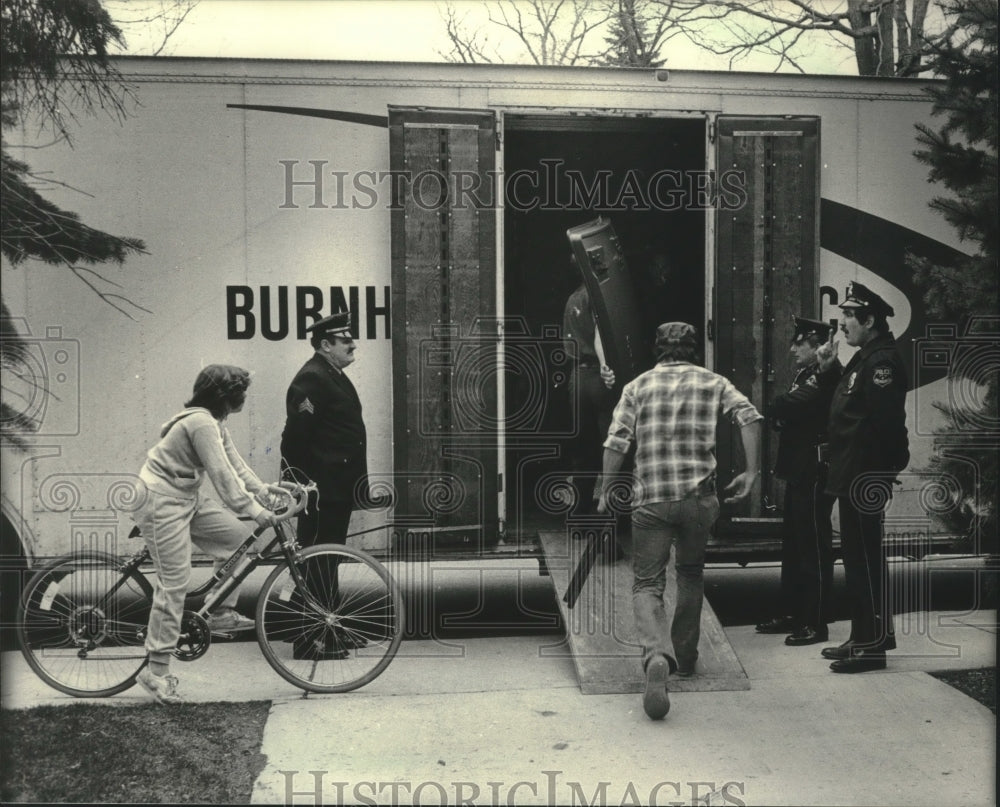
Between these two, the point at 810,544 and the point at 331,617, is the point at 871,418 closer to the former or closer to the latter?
the point at 810,544

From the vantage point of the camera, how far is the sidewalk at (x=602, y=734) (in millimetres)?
4137

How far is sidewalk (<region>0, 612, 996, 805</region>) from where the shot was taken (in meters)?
4.14

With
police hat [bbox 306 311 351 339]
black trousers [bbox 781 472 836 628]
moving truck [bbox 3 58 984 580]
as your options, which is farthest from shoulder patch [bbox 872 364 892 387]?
police hat [bbox 306 311 351 339]

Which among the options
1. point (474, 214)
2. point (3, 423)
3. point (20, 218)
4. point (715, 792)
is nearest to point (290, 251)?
point (474, 214)

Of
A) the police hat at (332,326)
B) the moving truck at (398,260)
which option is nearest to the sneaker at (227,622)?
the moving truck at (398,260)

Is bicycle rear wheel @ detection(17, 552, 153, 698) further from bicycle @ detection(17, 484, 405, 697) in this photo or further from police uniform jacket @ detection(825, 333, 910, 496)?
police uniform jacket @ detection(825, 333, 910, 496)

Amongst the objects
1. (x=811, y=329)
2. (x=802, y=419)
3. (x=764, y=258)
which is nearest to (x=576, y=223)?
(x=764, y=258)

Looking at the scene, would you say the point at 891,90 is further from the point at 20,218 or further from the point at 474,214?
the point at 20,218

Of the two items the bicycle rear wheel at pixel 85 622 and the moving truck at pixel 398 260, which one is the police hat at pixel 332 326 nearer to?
the moving truck at pixel 398 260

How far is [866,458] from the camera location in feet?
17.7

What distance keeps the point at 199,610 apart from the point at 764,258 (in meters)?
3.59

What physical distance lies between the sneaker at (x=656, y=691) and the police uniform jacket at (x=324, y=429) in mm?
1838

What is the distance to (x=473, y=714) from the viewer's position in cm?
489

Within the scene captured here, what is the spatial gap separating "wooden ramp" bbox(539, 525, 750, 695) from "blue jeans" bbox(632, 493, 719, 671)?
0.68 feet
